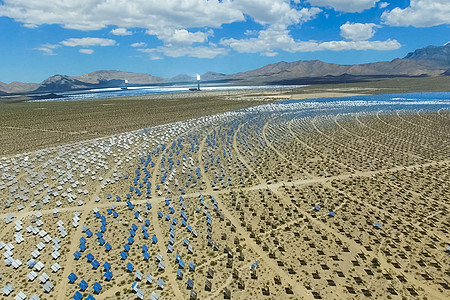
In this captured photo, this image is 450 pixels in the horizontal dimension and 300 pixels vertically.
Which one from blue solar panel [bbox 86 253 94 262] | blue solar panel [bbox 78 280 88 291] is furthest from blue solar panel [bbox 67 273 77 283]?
blue solar panel [bbox 86 253 94 262]

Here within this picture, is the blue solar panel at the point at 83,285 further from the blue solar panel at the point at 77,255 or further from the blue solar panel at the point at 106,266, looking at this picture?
the blue solar panel at the point at 77,255

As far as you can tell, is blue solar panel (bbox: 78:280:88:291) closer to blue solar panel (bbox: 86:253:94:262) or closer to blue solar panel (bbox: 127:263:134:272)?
blue solar panel (bbox: 86:253:94:262)

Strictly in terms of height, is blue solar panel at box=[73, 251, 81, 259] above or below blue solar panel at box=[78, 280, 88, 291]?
above

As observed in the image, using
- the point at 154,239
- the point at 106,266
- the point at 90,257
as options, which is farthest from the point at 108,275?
the point at 154,239

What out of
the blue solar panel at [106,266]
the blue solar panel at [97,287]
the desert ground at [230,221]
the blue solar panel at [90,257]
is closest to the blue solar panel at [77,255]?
the desert ground at [230,221]

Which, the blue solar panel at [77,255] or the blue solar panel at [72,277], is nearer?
the blue solar panel at [72,277]

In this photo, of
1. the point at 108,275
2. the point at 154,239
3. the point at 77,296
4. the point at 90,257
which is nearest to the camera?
the point at 77,296

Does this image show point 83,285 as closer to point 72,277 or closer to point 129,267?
point 72,277

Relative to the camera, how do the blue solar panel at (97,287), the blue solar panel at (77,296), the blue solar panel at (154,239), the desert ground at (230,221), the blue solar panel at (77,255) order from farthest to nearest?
the blue solar panel at (154,239), the blue solar panel at (77,255), the desert ground at (230,221), the blue solar panel at (97,287), the blue solar panel at (77,296)

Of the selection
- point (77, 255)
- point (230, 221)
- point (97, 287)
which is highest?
point (77, 255)
